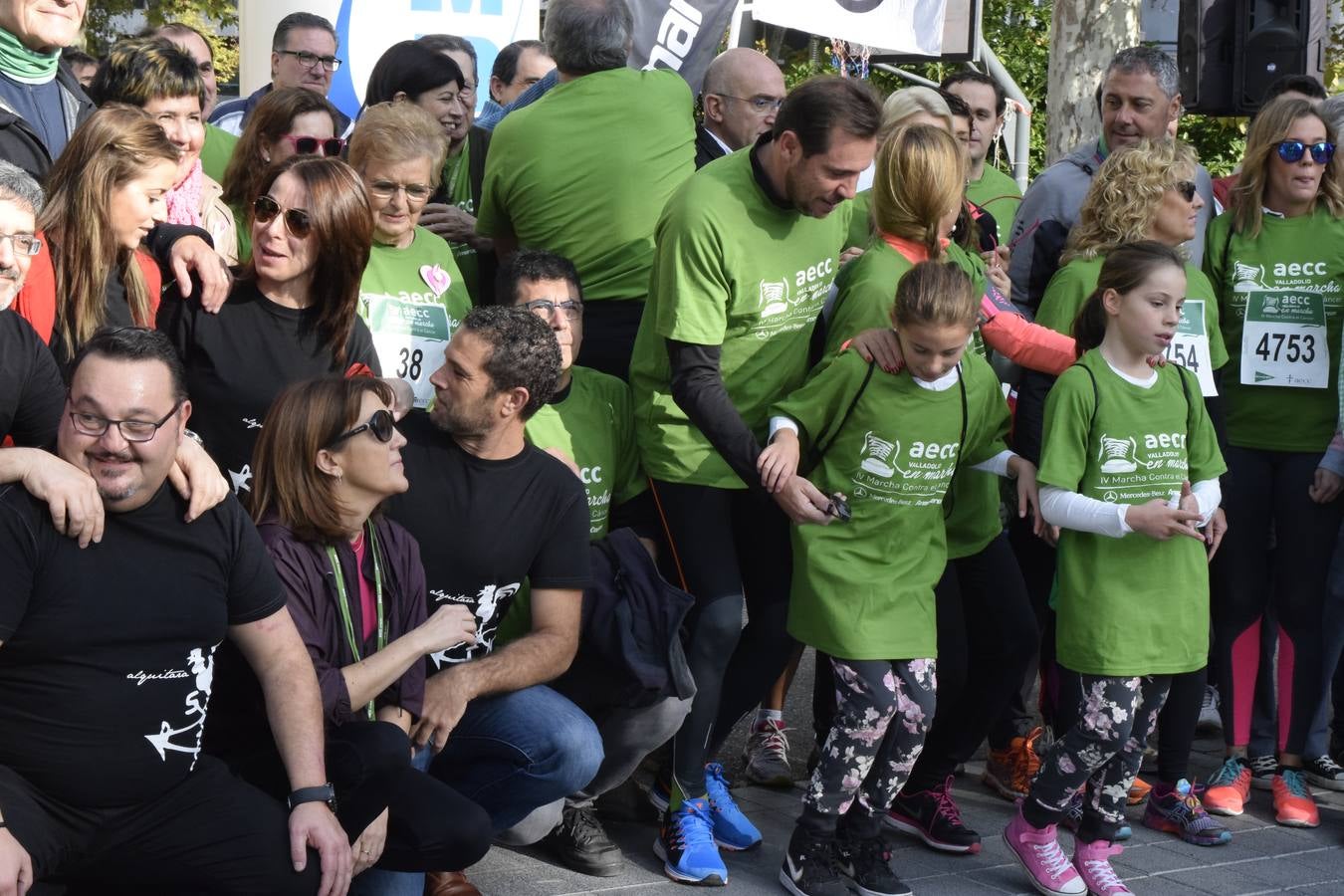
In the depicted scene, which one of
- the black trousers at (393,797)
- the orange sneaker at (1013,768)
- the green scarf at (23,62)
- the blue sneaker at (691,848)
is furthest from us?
the orange sneaker at (1013,768)

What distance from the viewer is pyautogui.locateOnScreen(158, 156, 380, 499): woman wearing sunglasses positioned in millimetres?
4086

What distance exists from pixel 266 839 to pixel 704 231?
198cm

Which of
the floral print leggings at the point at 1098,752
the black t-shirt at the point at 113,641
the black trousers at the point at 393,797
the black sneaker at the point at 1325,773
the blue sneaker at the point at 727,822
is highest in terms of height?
the black t-shirt at the point at 113,641

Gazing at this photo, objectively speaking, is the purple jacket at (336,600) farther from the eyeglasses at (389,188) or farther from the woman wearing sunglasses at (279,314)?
the eyeglasses at (389,188)

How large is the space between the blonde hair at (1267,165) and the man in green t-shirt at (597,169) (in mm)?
1953

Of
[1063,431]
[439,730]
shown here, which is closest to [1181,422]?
[1063,431]

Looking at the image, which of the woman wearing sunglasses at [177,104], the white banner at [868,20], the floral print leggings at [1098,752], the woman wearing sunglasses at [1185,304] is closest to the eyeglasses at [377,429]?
the woman wearing sunglasses at [177,104]

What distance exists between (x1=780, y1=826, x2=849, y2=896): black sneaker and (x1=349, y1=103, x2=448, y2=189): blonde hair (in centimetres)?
215

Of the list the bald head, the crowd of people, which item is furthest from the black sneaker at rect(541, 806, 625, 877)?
the bald head

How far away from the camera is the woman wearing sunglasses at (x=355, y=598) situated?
3660 millimetres

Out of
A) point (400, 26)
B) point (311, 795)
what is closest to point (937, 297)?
point (311, 795)

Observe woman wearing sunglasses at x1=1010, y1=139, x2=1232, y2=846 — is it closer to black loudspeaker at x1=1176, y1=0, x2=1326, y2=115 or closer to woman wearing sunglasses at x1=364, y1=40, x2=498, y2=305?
woman wearing sunglasses at x1=364, y1=40, x2=498, y2=305

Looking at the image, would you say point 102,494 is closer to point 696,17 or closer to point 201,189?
point 201,189

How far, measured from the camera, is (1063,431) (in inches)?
181
